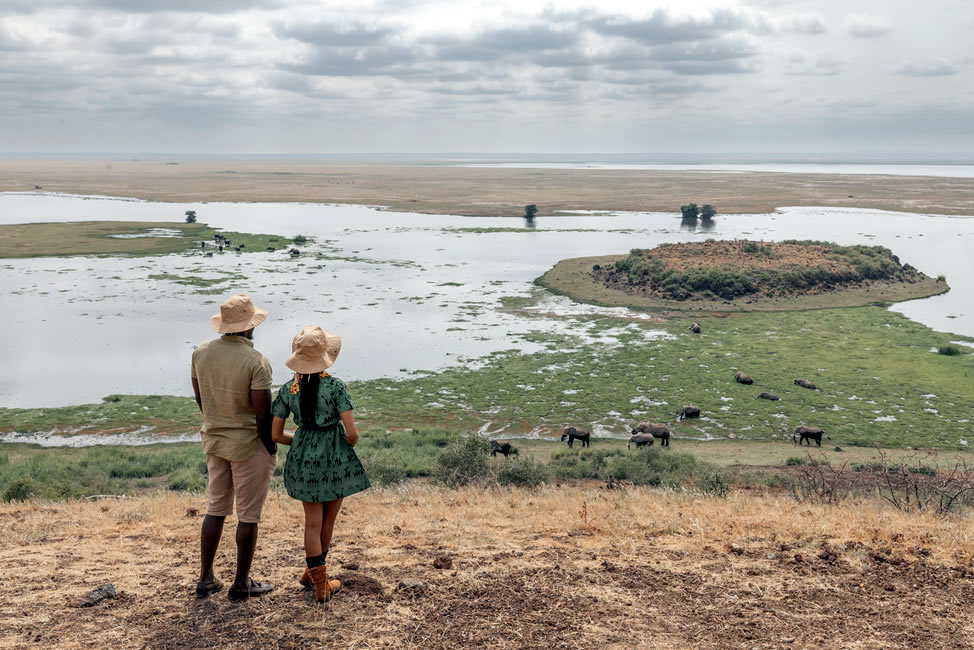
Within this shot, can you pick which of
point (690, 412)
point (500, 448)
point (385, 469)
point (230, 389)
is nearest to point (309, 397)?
point (230, 389)

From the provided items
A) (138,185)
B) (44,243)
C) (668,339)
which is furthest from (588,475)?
(138,185)

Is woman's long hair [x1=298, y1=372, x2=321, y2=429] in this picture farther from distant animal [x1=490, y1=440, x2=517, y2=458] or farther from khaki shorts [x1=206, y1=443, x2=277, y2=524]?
distant animal [x1=490, y1=440, x2=517, y2=458]

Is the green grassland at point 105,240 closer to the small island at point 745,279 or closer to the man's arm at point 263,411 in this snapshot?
the small island at point 745,279

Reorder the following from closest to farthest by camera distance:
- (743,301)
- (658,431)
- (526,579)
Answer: (526,579) → (658,431) → (743,301)

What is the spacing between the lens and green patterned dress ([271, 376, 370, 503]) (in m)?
5.78

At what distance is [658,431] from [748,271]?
2745 centimetres

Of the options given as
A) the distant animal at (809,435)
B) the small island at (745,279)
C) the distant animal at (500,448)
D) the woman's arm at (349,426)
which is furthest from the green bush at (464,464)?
the small island at (745,279)

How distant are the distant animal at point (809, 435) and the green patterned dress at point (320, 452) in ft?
59.6

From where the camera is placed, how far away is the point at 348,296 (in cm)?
4375

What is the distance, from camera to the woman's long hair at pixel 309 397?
576 cm

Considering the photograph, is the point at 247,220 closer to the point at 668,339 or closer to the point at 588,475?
the point at 668,339

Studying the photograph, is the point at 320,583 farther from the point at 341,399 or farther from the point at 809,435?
the point at 809,435

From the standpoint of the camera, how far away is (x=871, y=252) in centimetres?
5197

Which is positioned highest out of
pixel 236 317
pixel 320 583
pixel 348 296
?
pixel 236 317
